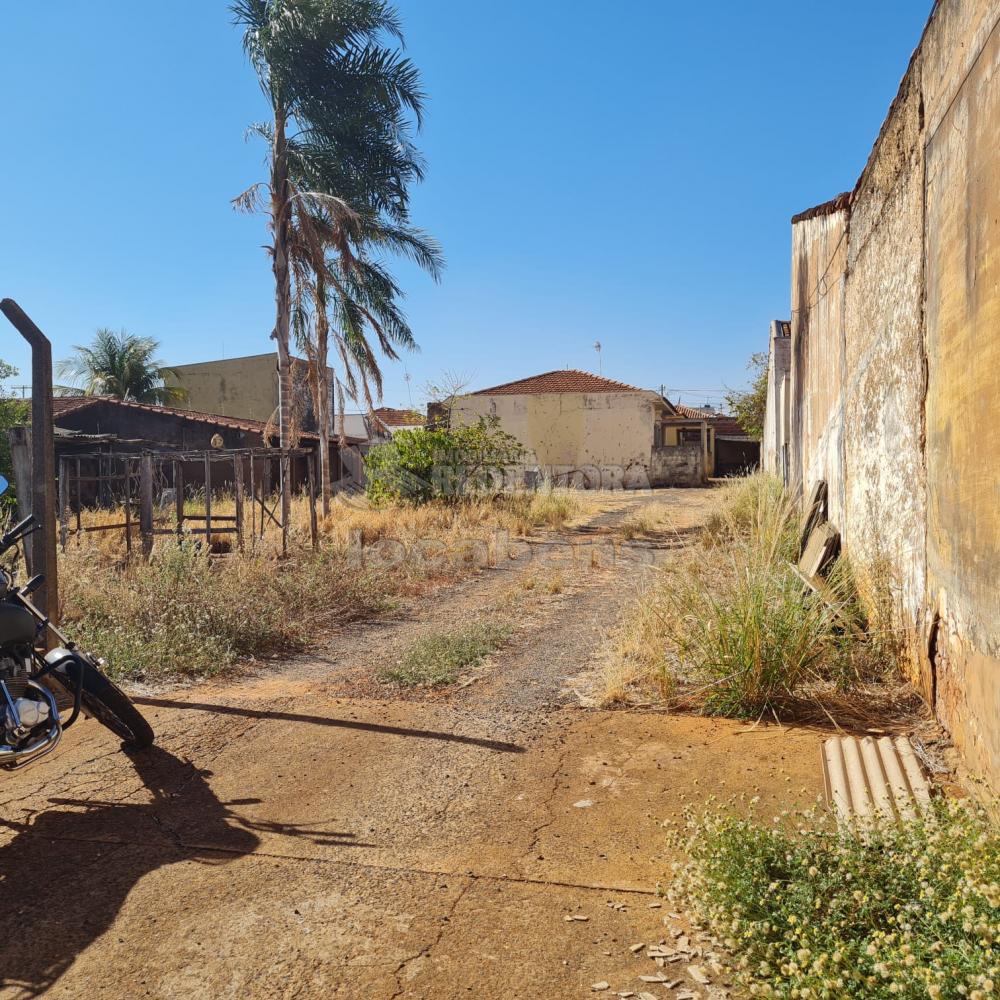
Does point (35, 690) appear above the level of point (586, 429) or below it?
below

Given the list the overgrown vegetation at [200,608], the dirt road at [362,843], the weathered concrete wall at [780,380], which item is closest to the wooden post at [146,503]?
the overgrown vegetation at [200,608]

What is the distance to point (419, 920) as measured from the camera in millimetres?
2562

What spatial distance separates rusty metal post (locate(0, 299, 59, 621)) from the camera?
478 centimetres

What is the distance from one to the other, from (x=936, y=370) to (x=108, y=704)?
4103 mm

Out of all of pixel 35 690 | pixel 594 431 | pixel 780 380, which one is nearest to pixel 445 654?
pixel 35 690

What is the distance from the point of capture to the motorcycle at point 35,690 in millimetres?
3232

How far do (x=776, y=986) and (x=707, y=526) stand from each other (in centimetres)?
1007

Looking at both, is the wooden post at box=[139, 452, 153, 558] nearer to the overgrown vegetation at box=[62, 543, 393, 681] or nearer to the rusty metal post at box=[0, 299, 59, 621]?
the overgrown vegetation at box=[62, 543, 393, 681]

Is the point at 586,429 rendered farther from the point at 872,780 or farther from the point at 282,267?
the point at 872,780

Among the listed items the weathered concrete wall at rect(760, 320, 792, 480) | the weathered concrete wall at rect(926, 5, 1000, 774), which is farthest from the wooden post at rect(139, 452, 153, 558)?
the weathered concrete wall at rect(926, 5, 1000, 774)

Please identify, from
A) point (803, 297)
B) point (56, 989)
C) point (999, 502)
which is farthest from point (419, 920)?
point (803, 297)

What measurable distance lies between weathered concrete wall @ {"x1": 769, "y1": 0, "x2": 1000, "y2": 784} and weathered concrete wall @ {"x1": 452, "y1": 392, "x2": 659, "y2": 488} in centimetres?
2760

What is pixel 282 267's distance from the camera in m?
14.9

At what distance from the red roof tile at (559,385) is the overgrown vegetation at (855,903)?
3252cm
